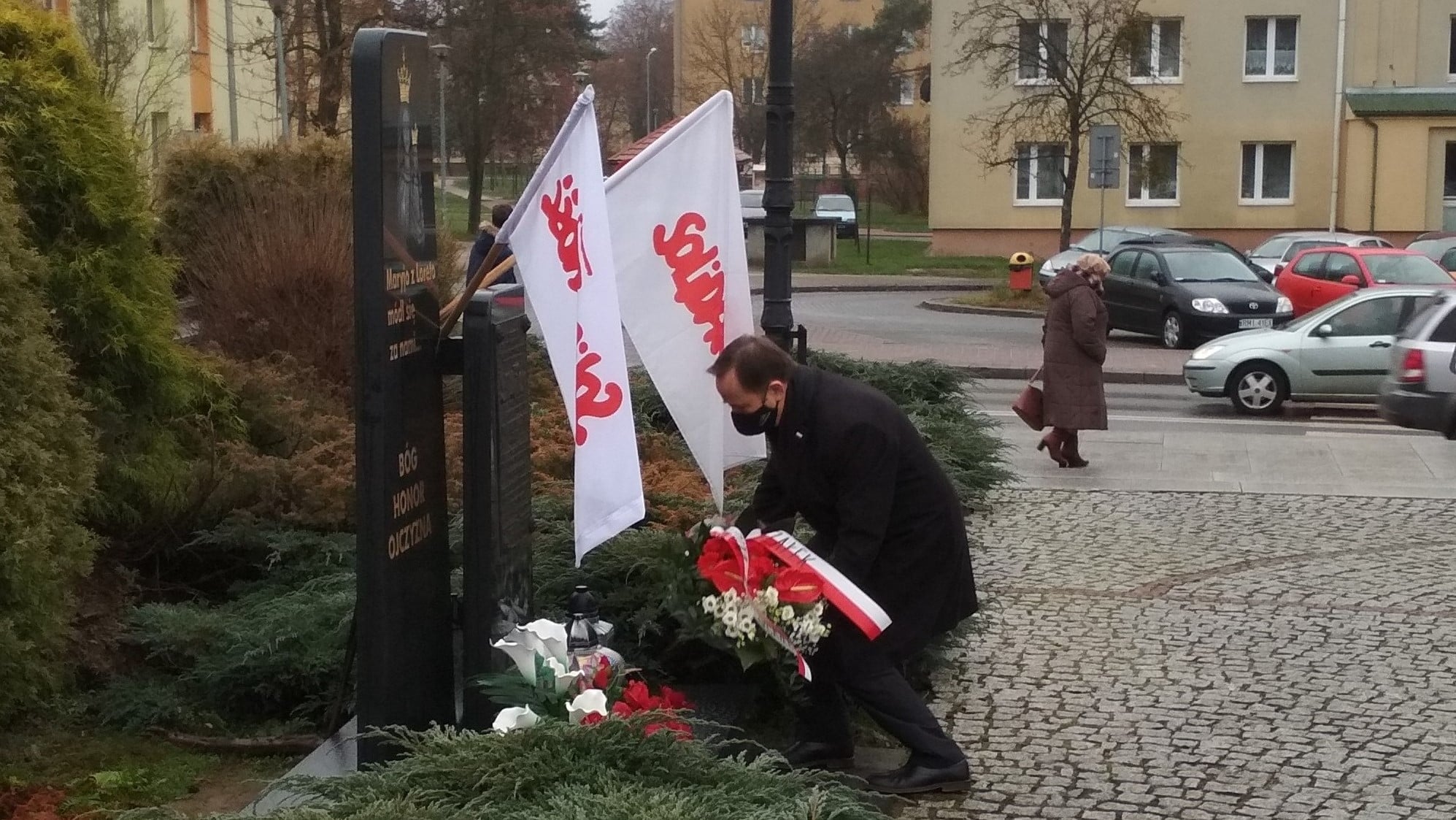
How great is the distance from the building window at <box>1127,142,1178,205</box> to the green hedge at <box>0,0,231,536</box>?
3616 centimetres

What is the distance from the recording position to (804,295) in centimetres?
3575

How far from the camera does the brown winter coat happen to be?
12.4m

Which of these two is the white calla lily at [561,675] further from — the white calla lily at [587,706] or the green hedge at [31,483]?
the green hedge at [31,483]

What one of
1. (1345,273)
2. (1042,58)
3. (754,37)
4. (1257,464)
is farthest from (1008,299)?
(754,37)

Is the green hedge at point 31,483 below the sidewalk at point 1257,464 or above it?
above

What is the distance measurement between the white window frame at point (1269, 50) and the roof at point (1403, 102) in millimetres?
1701

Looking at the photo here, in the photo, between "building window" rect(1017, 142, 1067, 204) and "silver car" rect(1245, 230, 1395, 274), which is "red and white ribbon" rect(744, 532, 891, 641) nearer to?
"silver car" rect(1245, 230, 1395, 274)

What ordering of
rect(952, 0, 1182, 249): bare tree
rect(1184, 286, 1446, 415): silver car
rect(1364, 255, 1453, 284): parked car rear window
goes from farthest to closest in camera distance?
1. rect(952, 0, 1182, 249): bare tree
2. rect(1364, 255, 1453, 284): parked car rear window
3. rect(1184, 286, 1446, 415): silver car

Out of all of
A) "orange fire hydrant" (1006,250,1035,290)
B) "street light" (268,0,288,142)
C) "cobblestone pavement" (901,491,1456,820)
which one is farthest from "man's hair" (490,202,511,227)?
"orange fire hydrant" (1006,250,1035,290)

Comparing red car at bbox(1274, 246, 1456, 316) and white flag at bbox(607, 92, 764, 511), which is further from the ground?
white flag at bbox(607, 92, 764, 511)

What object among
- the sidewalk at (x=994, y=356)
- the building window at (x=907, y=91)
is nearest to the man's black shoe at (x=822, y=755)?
the sidewalk at (x=994, y=356)

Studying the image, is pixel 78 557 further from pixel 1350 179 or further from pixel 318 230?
pixel 1350 179

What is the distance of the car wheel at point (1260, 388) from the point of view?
17781mm

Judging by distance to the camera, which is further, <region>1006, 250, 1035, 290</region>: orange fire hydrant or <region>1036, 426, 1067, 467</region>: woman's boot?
<region>1006, 250, 1035, 290</region>: orange fire hydrant
